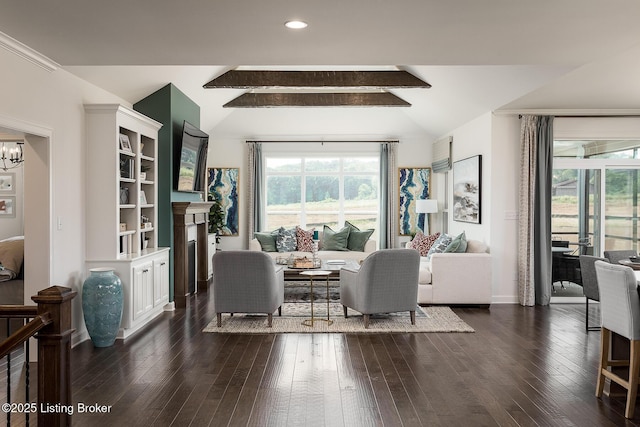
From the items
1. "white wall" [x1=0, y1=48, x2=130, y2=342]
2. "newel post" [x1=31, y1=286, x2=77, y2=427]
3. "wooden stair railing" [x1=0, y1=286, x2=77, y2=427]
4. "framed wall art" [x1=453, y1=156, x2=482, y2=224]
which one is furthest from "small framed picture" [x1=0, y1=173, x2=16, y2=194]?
"framed wall art" [x1=453, y1=156, x2=482, y2=224]

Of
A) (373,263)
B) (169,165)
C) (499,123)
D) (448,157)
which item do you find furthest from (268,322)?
(448,157)

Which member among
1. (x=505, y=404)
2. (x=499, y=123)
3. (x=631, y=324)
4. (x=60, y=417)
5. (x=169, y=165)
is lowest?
(x=505, y=404)

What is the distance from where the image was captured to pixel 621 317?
3475mm

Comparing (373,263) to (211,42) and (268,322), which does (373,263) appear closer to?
(268,322)

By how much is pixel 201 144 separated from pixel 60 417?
5673 millimetres

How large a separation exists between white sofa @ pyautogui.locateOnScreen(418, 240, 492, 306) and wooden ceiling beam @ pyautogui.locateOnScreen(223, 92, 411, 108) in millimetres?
3033

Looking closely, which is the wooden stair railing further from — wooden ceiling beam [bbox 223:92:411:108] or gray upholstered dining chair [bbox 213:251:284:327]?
wooden ceiling beam [bbox 223:92:411:108]

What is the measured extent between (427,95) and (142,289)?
195 inches

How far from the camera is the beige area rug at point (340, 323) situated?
5.62 m

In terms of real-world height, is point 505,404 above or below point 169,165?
below

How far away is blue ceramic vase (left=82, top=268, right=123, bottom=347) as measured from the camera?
4859 millimetres

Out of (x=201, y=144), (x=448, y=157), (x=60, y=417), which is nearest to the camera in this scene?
(x=60, y=417)

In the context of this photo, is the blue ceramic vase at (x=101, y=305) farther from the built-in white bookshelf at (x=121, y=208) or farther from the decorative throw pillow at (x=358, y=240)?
the decorative throw pillow at (x=358, y=240)

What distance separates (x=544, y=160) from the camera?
702 cm
